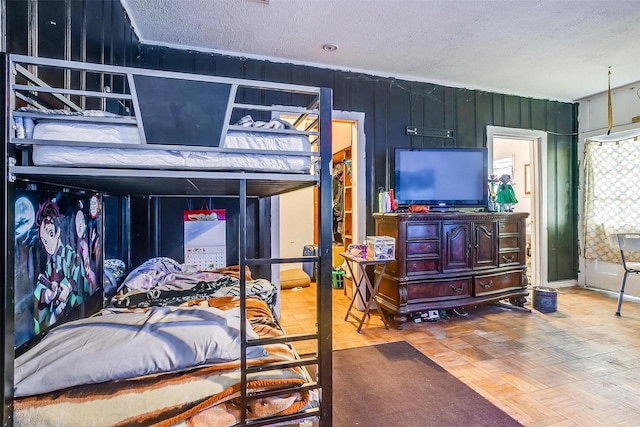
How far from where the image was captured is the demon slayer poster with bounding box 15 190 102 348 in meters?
1.18

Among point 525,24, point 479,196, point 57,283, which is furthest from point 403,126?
point 57,283

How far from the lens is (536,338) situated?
2.72 meters

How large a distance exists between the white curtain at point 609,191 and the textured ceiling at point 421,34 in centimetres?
86

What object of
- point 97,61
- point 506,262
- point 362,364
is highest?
point 97,61

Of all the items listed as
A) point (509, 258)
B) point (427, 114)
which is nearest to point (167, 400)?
point (509, 258)

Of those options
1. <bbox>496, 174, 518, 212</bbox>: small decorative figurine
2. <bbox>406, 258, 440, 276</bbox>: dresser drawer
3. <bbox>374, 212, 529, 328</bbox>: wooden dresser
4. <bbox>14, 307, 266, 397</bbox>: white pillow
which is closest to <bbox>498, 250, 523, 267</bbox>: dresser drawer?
<bbox>374, 212, 529, 328</bbox>: wooden dresser

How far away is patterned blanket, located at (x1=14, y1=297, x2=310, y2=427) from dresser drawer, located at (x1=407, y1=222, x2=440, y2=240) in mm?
2149

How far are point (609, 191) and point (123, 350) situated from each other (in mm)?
5378

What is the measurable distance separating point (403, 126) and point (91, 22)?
2.94 meters

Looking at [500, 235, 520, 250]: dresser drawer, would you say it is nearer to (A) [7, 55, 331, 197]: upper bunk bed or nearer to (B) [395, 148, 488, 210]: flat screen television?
(B) [395, 148, 488, 210]: flat screen television

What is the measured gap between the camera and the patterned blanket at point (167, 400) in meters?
0.95

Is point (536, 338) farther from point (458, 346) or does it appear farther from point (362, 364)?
point (362, 364)

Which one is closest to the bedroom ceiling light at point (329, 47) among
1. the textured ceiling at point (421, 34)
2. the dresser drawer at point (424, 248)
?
the textured ceiling at point (421, 34)

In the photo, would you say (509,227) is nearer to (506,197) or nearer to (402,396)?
(506,197)
